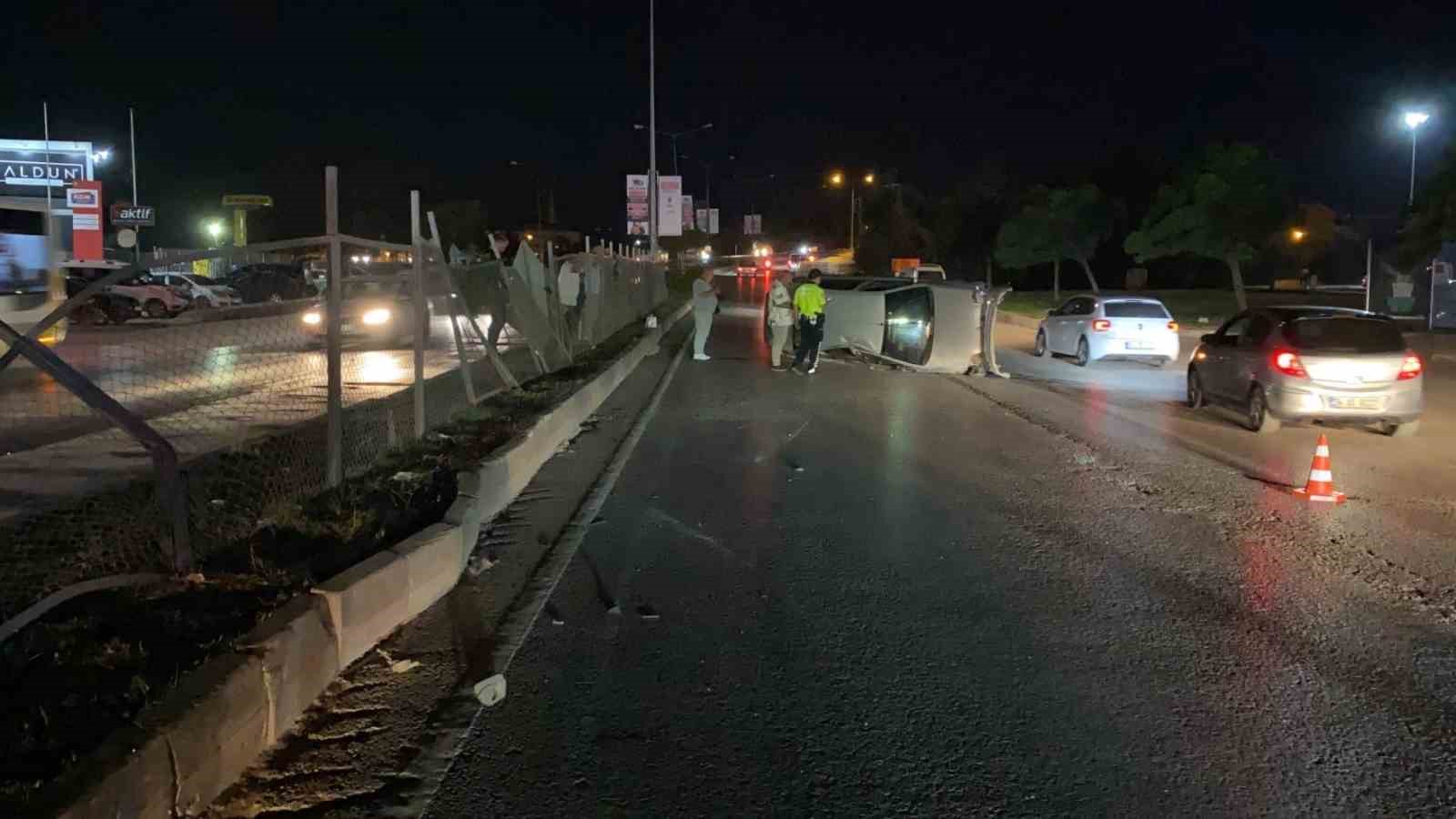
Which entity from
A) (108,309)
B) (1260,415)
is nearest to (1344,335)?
(1260,415)

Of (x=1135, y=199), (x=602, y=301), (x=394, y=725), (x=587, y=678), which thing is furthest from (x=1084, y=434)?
(x=1135, y=199)

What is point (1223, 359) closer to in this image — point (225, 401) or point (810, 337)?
point (810, 337)

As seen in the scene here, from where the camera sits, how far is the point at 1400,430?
13.1 m

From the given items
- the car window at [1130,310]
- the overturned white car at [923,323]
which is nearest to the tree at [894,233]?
the car window at [1130,310]

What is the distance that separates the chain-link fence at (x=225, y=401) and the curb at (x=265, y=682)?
103cm

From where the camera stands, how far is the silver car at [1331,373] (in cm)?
1248

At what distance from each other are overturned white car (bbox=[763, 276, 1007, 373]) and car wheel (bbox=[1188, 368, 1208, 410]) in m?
4.04

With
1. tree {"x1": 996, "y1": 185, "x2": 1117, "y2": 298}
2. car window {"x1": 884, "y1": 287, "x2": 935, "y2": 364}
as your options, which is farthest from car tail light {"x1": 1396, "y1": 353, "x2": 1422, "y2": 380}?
tree {"x1": 996, "y1": 185, "x2": 1117, "y2": 298}

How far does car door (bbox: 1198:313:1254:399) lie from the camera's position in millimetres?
14016

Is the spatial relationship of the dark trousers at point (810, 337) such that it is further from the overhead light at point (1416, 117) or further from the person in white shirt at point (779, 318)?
the overhead light at point (1416, 117)

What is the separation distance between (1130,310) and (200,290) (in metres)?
27.5

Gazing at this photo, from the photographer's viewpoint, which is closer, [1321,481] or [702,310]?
[1321,481]

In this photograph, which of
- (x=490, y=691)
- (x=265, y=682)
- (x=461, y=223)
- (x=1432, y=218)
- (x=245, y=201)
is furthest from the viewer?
(x=461, y=223)

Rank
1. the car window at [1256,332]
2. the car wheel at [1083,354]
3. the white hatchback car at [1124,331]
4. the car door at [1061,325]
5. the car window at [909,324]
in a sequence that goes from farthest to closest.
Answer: the car door at [1061,325], the car wheel at [1083,354], the white hatchback car at [1124,331], the car window at [909,324], the car window at [1256,332]
